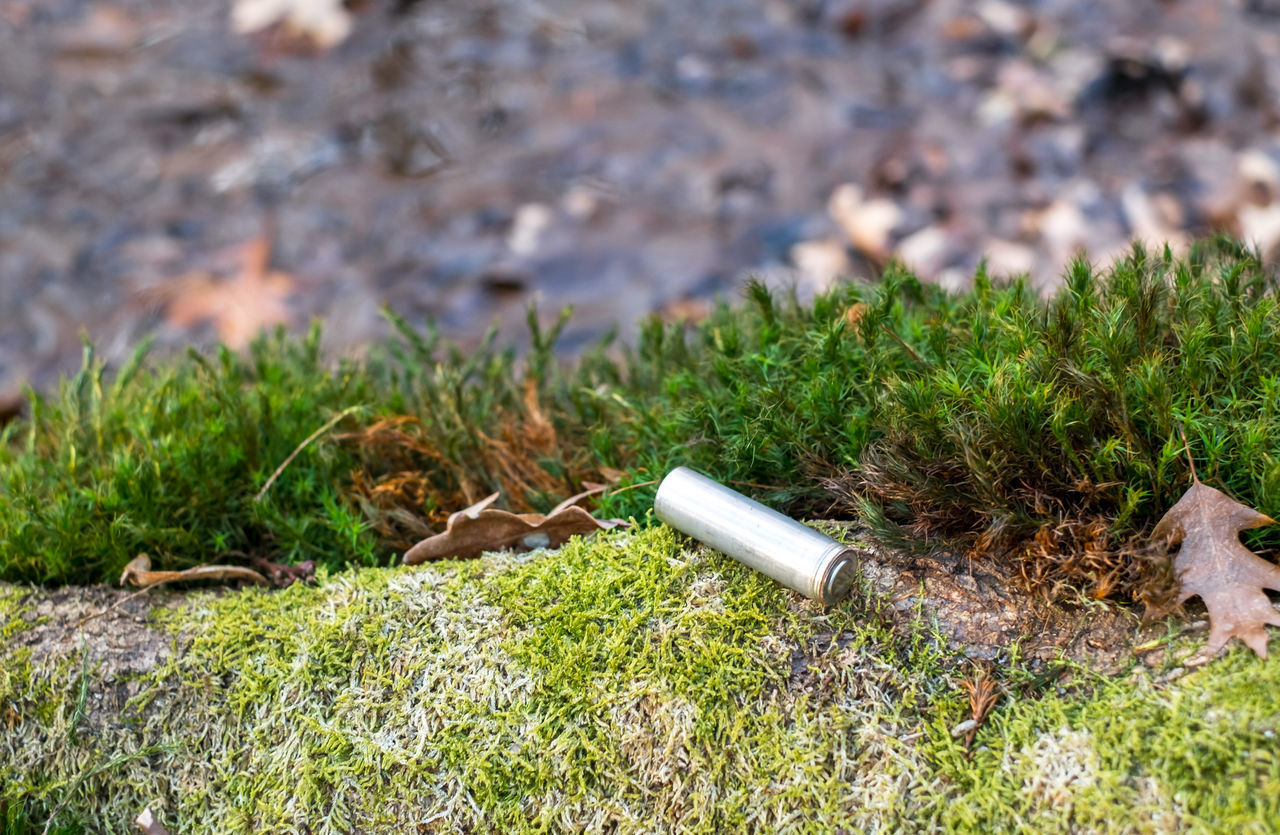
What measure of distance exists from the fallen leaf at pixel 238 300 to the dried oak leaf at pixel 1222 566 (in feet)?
11.6

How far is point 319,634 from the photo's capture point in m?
2.10

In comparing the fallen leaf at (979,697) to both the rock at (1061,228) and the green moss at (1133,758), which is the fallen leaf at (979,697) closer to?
the green moss at (1133,758)

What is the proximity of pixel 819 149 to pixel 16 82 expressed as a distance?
4.25 meters

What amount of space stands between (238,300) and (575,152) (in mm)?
1774

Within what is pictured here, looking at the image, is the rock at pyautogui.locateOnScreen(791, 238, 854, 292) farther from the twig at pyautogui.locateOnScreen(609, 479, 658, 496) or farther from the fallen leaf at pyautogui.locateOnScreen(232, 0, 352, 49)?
the fallen leaf at pyautogui.locateOnScreen(232, 0, 352, 49)

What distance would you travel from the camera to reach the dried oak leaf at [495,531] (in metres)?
2.31

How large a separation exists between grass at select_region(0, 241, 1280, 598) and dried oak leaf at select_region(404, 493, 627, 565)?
10cm

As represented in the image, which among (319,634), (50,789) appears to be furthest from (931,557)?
(50,789)

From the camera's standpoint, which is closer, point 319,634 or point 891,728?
point 891,728

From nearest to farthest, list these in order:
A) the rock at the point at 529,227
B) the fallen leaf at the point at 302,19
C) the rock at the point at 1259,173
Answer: the rock at the point at 1259,173 → the rock at the point at 529,227 → the fallen leaf at the point at 302,19

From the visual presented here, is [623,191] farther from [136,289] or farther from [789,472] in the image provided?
[789,472]

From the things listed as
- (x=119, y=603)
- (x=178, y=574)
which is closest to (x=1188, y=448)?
(x=178, y=574)

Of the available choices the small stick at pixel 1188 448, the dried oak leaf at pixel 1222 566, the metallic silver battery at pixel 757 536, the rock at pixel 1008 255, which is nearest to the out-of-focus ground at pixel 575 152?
the rock at pixel 1008 255

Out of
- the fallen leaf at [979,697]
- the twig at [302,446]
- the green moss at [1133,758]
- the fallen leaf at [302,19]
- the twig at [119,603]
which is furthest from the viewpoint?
the fallen leaf at [302,19]
